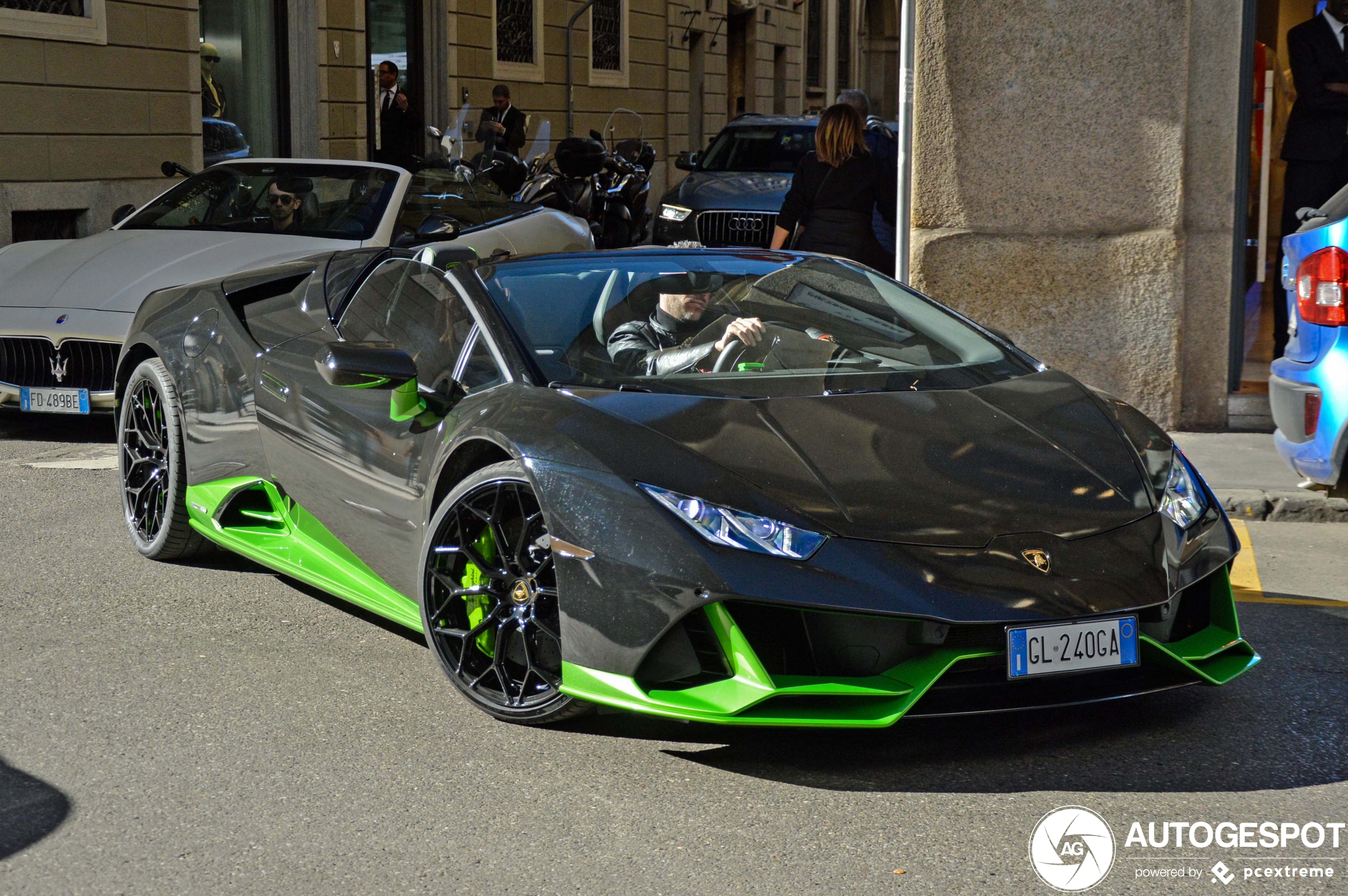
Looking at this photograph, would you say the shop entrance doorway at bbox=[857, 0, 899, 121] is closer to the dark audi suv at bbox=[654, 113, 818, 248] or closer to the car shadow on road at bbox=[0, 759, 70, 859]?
the dark audi suv at bbox=[654, 113, 818, 248]

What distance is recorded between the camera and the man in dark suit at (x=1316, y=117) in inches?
345

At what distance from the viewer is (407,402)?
4.31 meters

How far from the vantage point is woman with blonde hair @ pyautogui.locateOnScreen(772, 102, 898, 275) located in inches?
324

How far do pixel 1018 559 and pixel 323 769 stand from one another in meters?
1.61

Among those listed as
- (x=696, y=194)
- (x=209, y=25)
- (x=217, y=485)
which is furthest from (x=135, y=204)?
(x=217, y=485)

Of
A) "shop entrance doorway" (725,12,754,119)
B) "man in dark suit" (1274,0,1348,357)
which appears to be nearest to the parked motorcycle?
"man in dark suit" (1274,0,1348,357)

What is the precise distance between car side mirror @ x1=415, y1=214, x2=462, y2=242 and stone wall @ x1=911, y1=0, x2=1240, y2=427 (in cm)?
264

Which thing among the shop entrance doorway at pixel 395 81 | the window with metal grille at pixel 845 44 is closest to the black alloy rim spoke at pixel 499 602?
the shop entrance doorway at pixel 395 81

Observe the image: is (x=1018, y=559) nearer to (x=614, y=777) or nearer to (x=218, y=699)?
(x=614, y=777)

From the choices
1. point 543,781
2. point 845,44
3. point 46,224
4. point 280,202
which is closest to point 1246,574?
point 543,781

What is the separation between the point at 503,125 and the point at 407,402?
53.7 ft

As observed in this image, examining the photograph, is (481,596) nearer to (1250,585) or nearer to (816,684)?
(816,684)

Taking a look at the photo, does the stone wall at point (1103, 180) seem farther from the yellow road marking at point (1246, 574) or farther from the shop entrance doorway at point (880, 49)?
the shop entrance doorway at point (880, 49)

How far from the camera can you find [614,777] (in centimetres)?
349
